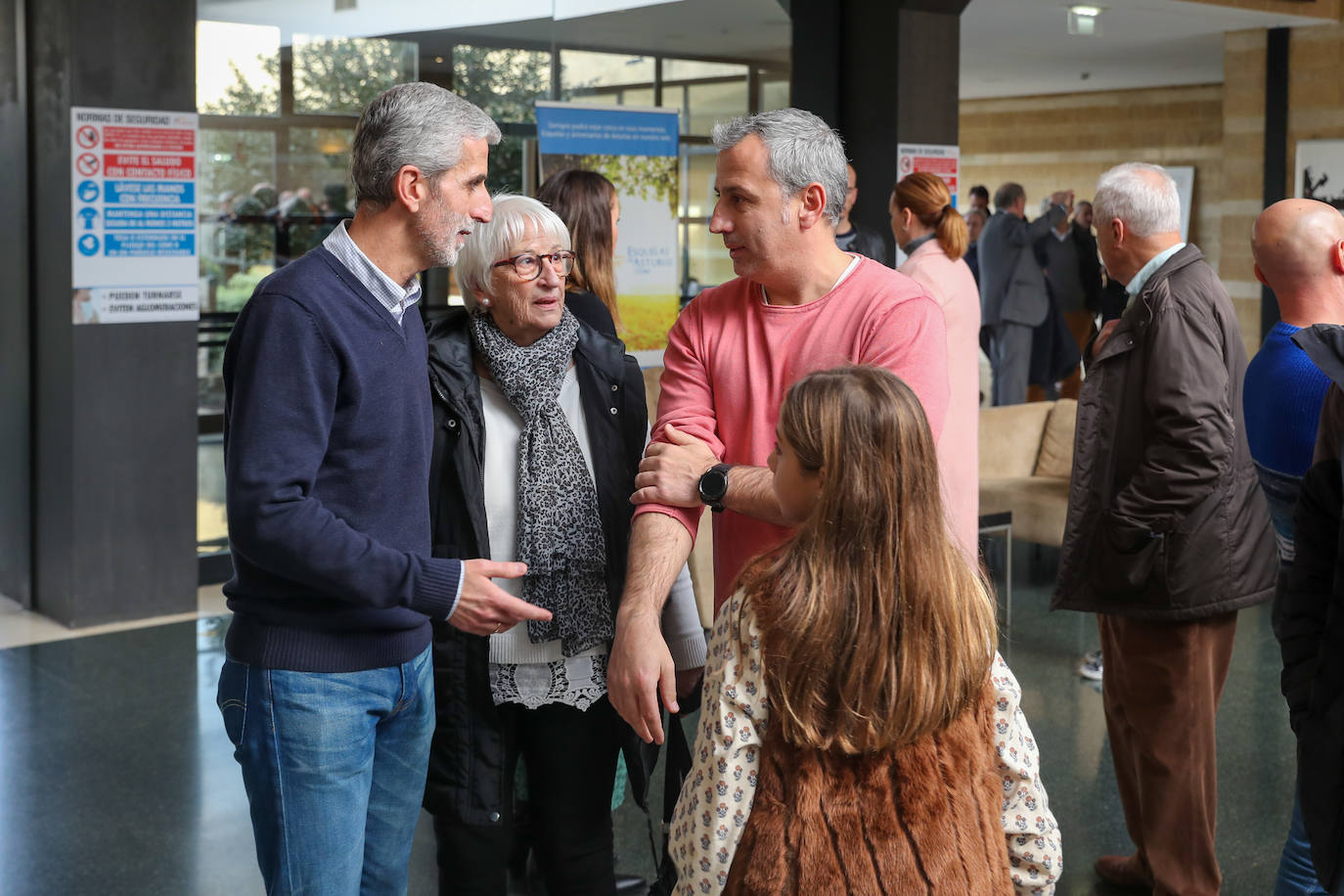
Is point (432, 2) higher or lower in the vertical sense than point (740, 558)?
higher

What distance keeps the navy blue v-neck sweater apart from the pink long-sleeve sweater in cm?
39

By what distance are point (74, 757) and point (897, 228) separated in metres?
3.71

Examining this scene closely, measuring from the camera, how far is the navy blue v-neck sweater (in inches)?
72.8

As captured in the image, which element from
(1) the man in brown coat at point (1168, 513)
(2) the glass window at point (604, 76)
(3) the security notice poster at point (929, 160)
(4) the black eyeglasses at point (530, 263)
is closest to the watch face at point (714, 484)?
(4) the black eyeglasses at point (530, 263)

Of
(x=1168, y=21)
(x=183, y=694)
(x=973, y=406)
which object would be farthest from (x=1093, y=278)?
(x=183, y=694)

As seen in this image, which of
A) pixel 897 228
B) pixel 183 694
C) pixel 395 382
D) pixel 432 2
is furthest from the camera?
pixel 432 2

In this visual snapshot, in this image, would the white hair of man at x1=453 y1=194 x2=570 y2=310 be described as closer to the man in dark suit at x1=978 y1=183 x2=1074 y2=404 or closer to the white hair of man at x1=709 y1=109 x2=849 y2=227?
the white hair of man at x1=709 y1=109 x2=849 y2=227

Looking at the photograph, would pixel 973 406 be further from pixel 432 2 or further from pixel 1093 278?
pixel 1093 278

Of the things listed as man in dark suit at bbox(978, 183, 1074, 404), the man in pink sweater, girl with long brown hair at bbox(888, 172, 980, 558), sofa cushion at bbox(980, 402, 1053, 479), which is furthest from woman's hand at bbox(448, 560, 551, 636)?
man in dark suit at bbox(978, 183, 1074, 404)

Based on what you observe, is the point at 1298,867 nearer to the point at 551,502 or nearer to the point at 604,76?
the point at 551,502

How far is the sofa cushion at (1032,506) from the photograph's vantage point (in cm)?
629

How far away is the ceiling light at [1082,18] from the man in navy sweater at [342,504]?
8.68 meters

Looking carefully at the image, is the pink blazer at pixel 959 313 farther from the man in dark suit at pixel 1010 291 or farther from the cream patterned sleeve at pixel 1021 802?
the man in dark suit at pixel 1010 291

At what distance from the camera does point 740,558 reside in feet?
7.33
